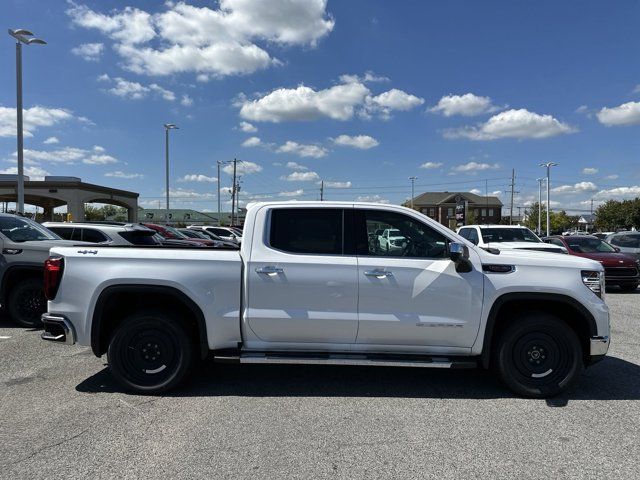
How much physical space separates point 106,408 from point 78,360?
1.87 m

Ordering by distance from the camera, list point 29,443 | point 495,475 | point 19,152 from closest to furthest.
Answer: point 495,475 < point 29,443 < point 19,152

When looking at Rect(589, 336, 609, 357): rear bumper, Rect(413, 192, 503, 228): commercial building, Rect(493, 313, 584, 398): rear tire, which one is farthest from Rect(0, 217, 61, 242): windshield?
Rect(413, 192, 503, 228): commercial building

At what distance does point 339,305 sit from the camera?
454 cm

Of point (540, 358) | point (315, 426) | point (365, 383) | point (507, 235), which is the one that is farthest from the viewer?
point (507, 235)

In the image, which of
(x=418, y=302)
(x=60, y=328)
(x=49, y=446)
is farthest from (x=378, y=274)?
(x=60, y=328)

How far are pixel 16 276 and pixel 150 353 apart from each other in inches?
172

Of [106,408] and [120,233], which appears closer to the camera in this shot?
[106,408]

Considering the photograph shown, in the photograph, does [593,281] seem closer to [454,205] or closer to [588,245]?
[588,245]

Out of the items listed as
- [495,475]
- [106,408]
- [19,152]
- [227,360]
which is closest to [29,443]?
[106,408]

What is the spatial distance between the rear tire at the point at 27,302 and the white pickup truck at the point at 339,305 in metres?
3.38

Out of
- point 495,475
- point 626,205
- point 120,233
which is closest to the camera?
point 495,475

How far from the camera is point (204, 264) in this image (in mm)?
4590

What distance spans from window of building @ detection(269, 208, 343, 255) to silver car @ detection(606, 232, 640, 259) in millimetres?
13907

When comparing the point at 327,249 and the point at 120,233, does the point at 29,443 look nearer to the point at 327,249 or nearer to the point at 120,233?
the point at 327,249
